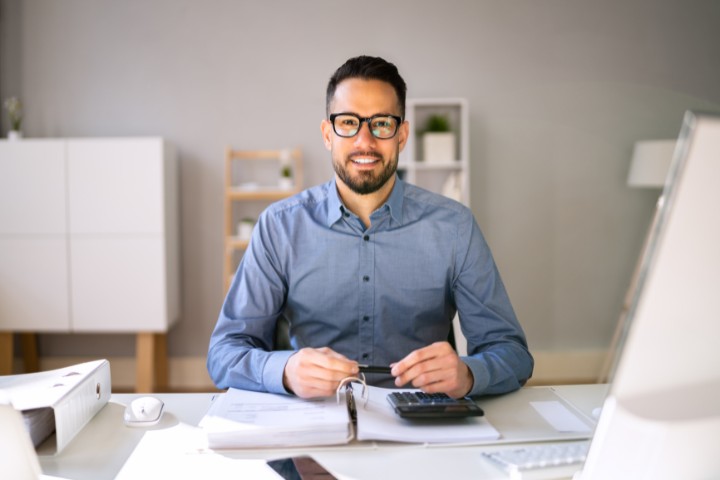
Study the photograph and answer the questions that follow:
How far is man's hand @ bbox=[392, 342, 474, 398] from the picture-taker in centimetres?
113

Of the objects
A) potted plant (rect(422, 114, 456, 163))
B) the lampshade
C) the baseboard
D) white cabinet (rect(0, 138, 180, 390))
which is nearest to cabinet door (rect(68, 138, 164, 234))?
white cabinet (rect(0, 138, 180, 390))

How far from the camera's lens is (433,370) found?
1155 mm

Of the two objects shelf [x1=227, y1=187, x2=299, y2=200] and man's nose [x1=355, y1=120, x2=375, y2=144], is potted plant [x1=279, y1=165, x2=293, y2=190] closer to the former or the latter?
shelf [x1=227, y1=187, x2=299, y2=200]

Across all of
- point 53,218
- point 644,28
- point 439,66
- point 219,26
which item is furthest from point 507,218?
point 53,218

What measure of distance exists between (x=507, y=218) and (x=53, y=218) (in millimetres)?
2645

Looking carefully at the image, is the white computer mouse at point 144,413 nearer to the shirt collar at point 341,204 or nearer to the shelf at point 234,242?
the shirt collar at point 341,204

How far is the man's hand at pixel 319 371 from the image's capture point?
3.67 feet

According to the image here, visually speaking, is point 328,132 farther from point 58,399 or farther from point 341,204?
point 58,399

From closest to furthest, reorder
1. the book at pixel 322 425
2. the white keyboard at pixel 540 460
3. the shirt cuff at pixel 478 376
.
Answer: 1. the white keyboard at pixel 540 460
2. the book at pixel 322 425
3. the shirt cuff at pixel 478 376

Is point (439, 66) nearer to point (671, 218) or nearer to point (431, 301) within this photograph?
point (431, 301)

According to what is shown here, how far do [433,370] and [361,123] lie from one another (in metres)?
0.69

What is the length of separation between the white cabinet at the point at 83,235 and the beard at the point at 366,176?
2.11m

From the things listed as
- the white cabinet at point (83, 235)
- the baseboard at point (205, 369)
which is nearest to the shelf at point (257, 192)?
the white cabinet at point (83, 235)

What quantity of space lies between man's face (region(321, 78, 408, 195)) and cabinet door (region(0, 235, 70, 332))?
8.01ft
